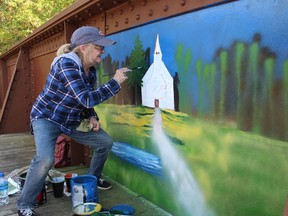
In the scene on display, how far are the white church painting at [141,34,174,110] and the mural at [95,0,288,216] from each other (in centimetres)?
2

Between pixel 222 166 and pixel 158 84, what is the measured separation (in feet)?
3.76

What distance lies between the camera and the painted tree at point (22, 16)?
13688 millimetres

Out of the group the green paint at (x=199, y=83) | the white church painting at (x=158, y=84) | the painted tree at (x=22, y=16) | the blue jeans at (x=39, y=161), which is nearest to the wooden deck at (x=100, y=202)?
the blue jeans at (x=39, y=161)

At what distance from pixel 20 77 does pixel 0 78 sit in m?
4.55

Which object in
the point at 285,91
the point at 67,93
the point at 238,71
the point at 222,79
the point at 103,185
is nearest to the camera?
the point at 285,91

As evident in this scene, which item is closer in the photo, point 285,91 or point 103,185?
point 285,91

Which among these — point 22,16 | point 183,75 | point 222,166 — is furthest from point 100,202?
point 22,16

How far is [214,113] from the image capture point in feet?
8.53

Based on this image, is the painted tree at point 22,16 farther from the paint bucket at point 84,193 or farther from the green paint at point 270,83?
the green paint at point 270,83

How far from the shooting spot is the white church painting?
3.12 meters

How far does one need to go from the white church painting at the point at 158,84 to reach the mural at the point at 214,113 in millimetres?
19

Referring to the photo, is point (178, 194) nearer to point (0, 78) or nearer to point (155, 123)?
point (155, 123)

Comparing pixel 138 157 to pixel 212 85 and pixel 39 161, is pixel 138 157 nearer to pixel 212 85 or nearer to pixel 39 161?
pixel 39 161

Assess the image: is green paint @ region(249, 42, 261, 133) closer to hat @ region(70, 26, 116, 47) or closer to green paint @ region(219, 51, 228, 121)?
green paint @ region(219, 51, 228, 121)
